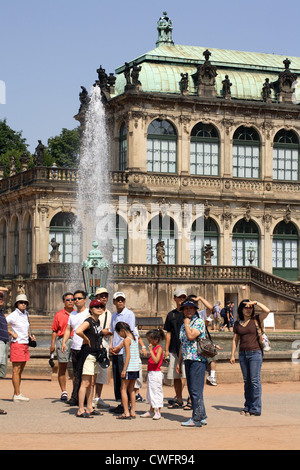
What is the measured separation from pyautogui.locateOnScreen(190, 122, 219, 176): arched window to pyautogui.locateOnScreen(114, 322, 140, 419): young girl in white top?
31.8m

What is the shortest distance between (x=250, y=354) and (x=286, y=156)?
3396 cm

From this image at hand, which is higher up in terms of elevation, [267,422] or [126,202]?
[126,202]

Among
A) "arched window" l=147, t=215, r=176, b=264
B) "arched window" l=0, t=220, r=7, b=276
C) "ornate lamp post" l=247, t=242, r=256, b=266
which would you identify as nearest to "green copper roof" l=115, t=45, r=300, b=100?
"arched window" l=147, t=215, r=176, b=264

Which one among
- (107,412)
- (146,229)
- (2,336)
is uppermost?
(146,229)

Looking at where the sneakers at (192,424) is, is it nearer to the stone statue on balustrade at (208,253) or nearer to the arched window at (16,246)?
the stone statue on balustrade at (208,253)

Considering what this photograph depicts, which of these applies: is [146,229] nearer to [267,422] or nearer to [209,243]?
[209,243]

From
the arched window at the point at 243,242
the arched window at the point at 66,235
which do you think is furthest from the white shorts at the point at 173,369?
the arched window at the point at 243,242

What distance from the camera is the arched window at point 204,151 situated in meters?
45.6

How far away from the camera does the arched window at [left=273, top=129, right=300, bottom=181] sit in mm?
47281

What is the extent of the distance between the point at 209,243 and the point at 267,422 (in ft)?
106

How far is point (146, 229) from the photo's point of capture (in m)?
44.2

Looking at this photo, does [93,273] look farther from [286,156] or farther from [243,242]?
[286,156]

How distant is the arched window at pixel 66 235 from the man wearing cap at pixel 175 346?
2856 cm
